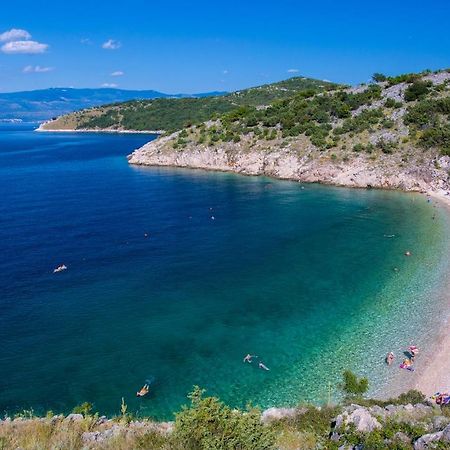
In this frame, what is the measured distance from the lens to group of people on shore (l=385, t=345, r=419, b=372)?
28.8 meters

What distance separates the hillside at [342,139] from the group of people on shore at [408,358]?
181 feet

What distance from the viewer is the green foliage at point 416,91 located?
95.1 metres

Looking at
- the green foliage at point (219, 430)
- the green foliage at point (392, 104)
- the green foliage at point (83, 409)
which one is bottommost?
the green foliage at point (83, 409)

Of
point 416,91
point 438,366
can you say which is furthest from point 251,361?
point 416,91

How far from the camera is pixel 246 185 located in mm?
90562

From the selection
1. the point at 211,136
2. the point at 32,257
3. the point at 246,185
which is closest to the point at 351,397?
the point at 32,257

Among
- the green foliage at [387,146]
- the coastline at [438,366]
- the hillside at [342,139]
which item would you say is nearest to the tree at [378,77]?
the hillside at [342,139]

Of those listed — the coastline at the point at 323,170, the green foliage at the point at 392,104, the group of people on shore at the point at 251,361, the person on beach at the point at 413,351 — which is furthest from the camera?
the green foliage at the point at 392,104

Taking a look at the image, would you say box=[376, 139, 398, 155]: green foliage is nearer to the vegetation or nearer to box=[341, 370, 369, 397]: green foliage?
box=[341, 370, 369, 397]: green foliage

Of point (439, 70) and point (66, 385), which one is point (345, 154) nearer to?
point (439, 70)

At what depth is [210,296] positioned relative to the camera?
128 ft

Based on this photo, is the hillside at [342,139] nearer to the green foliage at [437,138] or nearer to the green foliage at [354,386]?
the green foliage at [437,138]

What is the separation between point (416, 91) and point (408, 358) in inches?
3251

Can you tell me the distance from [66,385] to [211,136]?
93743 mm
